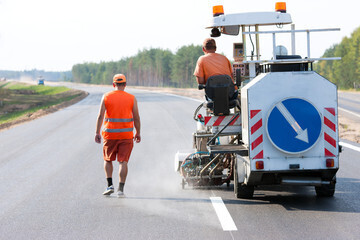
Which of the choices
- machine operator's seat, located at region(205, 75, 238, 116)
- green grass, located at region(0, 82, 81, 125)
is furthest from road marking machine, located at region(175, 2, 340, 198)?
green grass, located at region(0, 82, 81, 125)

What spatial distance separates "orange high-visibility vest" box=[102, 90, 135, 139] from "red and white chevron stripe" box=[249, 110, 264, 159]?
7.06 feet

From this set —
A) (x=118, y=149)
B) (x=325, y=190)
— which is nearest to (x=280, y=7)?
(x=325, y=190)

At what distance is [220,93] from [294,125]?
133 centimetres

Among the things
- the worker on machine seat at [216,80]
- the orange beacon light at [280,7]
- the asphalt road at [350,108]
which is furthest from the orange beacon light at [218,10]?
the asphalt road at [350,108]

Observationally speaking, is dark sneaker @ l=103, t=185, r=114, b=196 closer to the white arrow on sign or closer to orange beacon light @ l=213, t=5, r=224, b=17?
the white arrow on sign

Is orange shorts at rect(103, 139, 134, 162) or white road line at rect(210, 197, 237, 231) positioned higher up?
orange shorts at rect(103, 139, 134, 162)

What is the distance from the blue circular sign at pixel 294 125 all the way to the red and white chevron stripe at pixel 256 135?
12 cm

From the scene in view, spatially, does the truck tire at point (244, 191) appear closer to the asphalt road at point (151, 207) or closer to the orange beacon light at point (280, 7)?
the asphalt road at point (151, 207)

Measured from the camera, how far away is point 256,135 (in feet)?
21.8

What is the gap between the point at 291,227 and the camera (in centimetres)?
576

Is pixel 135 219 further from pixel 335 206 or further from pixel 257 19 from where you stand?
pixel 257 19

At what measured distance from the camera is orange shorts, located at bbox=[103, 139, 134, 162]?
7.86m

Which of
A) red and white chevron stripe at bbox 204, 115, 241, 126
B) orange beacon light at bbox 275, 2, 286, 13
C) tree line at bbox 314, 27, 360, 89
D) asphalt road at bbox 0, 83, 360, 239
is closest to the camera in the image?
asphalt road at bbox 0, 83, 360, 239

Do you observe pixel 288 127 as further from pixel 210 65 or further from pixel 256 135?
pixel 210 65
